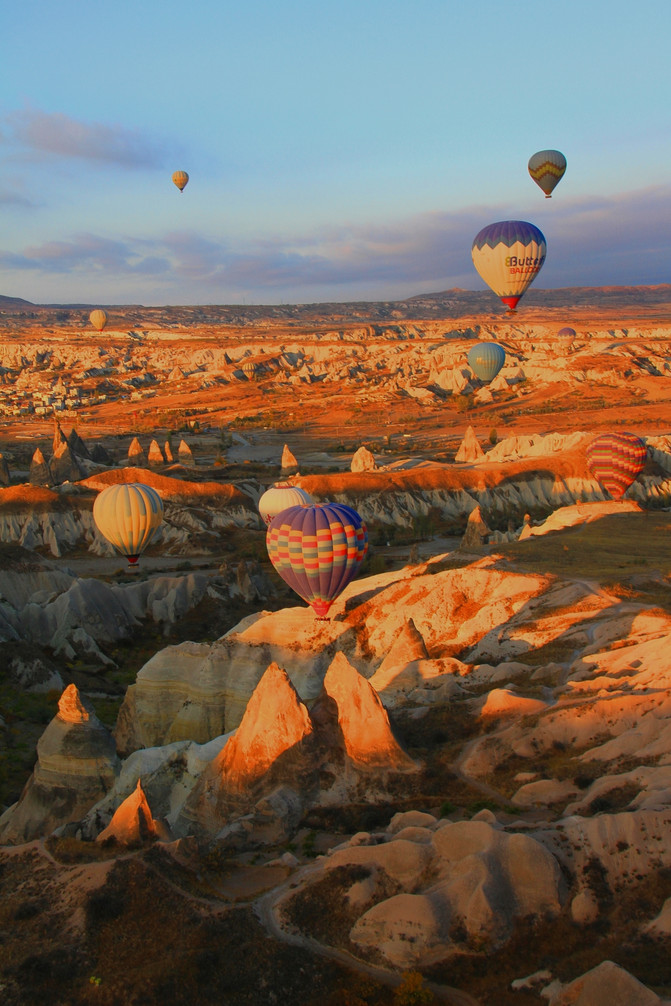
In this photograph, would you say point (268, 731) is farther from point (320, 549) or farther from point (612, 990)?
point (320, 549)

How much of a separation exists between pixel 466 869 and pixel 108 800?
11.4m

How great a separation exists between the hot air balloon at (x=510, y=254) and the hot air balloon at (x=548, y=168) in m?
10.6

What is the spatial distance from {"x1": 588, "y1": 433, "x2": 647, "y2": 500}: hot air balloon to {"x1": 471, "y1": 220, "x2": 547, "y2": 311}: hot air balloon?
12.6 m

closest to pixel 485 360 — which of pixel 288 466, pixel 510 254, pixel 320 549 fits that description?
pixel 288 466

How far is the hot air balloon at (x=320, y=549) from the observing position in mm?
32812

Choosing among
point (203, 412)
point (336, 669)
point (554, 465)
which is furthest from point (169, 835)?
point (203, 412)

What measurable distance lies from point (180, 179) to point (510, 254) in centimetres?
6109

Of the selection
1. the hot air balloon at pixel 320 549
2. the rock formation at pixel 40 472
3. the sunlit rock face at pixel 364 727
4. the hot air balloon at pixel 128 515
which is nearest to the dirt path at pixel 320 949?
the sunlit rock face at pixel 364 727

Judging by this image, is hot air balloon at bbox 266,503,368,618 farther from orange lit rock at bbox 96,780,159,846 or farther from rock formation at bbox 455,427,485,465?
rock formation at bbox 455,427,485,465

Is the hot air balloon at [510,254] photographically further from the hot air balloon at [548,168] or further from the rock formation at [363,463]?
the rock formation at [363,463]

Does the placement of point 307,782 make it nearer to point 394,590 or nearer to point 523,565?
point 394,590

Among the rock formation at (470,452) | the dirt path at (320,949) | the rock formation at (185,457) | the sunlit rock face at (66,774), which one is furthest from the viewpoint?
the rock formation at (185,457)

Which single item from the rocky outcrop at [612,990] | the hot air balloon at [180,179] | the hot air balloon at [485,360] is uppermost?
the hot air balloon at [180,179]

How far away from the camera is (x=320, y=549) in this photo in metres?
32.8
